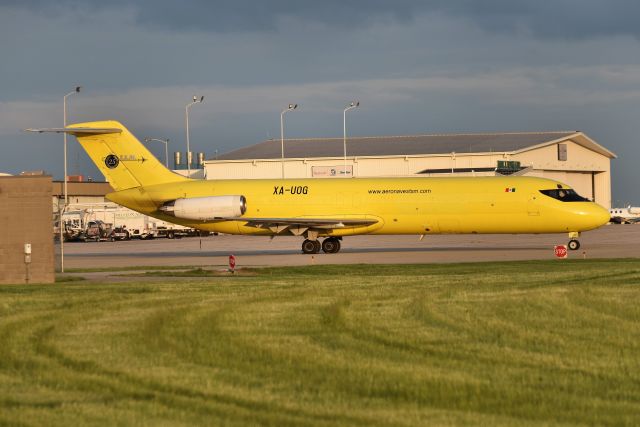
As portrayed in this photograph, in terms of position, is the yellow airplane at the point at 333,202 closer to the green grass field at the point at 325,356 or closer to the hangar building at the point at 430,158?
the green grass field at the point at 325,356

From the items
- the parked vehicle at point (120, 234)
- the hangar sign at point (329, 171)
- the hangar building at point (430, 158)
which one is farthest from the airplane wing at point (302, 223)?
the hangar sign at point (329, 171)

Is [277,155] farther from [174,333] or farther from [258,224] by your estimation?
[174,333]

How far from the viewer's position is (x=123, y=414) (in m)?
10.9

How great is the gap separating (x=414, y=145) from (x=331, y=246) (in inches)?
2629

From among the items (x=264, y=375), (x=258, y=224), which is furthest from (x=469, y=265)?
(x=264, y=375)

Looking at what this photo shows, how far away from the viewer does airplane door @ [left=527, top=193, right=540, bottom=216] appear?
47656 mm

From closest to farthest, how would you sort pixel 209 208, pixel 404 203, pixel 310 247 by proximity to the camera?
pixel 404 203 < pixel 209 208 < pixel 310 247

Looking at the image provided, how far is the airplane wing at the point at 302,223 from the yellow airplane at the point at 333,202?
44mm

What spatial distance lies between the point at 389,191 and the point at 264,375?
35.8 metres

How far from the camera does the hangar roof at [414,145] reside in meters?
112

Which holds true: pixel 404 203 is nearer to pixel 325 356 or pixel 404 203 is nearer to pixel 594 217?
pixel 594 217

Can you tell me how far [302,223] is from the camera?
48531mm

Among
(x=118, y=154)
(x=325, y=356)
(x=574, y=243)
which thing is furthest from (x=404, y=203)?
(x=325, y=356)

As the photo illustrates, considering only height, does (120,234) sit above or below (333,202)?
below
